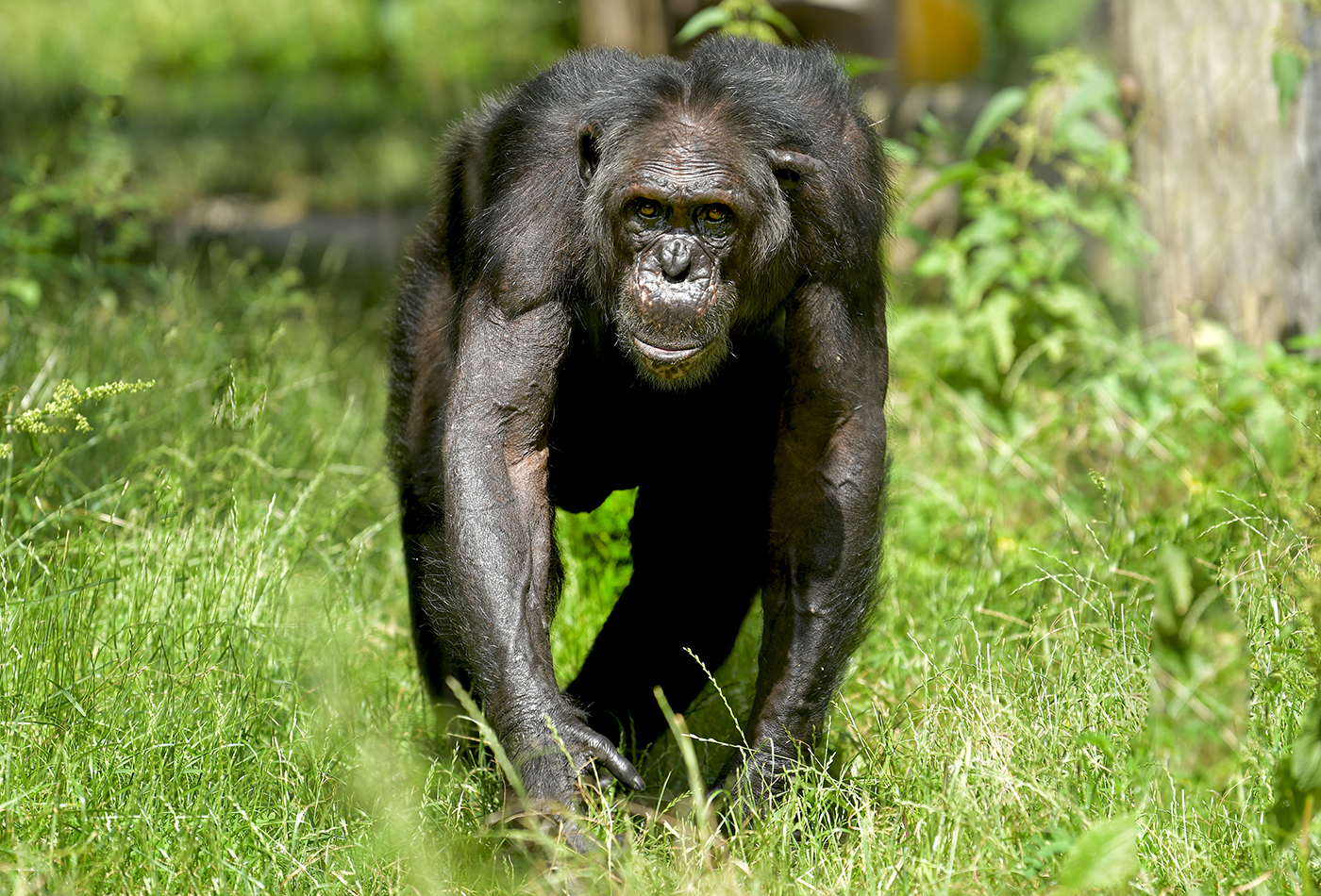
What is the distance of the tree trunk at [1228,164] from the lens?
687 centimetres

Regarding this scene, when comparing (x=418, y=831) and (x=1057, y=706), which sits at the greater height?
(x=1057, y=706)

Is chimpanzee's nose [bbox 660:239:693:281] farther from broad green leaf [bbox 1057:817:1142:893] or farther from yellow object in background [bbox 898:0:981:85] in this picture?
yellow object in background [bbox 898:0:981:85]

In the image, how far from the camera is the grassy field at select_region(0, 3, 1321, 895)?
3.31 metres

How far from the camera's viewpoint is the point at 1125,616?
13.8 feet

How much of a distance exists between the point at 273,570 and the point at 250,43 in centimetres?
1456

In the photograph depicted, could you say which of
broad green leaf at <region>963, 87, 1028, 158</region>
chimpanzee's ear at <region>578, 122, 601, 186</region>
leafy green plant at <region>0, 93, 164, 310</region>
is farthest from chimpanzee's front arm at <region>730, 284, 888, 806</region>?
leafy green plant at <region>0, 93, 164, 310</region>

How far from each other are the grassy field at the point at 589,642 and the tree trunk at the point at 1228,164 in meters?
0.49

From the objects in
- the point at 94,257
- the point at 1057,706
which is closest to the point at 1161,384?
the point at 1057,706

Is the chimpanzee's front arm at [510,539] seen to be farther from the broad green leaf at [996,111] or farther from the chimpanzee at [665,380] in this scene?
the broad green leaf at [996,111]

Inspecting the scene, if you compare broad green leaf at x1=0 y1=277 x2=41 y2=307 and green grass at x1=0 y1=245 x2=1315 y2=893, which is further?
broad green leaf at x1=0 y1=277 x2=41 y2=307

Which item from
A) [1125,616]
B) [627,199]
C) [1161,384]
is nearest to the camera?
[627,199]

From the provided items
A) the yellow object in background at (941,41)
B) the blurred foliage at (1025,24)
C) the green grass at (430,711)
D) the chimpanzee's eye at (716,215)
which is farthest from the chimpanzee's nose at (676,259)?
the blurred foliage at (1025,24)

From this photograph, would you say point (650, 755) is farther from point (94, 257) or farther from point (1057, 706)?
point (94, 257)

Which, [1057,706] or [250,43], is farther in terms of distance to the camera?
[250,43]
